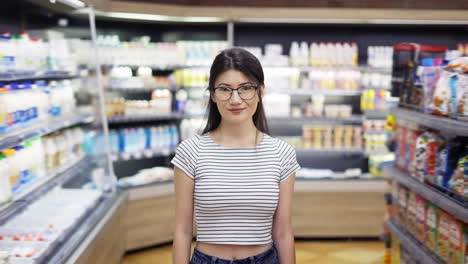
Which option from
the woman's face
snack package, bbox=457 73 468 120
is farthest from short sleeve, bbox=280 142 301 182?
snack package, bbox=457 73 468 120

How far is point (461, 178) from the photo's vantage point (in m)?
2.60

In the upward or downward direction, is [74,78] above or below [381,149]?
above

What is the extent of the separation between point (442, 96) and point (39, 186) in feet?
8.65

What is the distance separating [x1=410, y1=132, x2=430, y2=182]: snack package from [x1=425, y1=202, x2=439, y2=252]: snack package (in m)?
0.22

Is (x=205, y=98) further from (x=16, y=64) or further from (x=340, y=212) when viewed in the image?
(x=16, y=64)

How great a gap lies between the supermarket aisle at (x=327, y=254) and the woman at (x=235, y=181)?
302 centimetres

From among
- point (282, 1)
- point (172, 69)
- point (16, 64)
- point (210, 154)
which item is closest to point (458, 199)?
point (210, 154)

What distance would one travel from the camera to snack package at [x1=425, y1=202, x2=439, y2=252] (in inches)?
115

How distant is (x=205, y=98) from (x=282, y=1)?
56.9 inches

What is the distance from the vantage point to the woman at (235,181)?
2.04 meters

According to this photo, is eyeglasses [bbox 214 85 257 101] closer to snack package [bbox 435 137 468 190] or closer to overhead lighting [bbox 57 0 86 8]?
snack package [bbox 435 137 468 190]

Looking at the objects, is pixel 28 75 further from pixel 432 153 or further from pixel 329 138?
Result: pixel 329 138

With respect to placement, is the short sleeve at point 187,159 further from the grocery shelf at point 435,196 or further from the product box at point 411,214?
the product box at point 411,214

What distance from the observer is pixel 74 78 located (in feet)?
14.4
